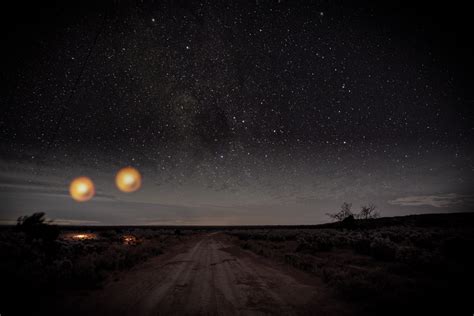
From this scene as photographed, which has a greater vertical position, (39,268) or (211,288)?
(39,268)

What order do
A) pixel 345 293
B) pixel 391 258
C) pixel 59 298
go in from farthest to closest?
pixel 391 258 < pixel 345 293 < pixel 59 298

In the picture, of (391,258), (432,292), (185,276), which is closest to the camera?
(432,292)

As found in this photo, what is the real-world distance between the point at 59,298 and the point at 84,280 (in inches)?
91.4

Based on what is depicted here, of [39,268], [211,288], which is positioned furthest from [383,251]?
[39,268]

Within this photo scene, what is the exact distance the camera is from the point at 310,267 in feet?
40.1

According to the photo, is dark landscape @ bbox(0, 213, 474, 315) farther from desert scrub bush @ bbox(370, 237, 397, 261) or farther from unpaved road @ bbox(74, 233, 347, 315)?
desert scrub bush @ bbox(370, 237, 397, 261)

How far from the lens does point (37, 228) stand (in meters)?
12.4

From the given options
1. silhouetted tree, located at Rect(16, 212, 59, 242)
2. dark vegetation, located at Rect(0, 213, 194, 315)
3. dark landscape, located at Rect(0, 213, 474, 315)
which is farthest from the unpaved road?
silhouetted tree, located at Rect(16, 212, 59, 242)

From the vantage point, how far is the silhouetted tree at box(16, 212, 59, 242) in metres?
12.0

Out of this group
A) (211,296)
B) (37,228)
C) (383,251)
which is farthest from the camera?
(383,251)

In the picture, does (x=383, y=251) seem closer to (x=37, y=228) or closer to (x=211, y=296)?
(x=211, y=296)

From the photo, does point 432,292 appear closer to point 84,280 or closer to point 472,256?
point 472,256

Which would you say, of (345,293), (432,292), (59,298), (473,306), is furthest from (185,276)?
(473,306)

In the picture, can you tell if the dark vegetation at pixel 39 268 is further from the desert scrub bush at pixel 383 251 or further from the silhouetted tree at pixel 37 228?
the desert scrub bush at pixel 383 251
